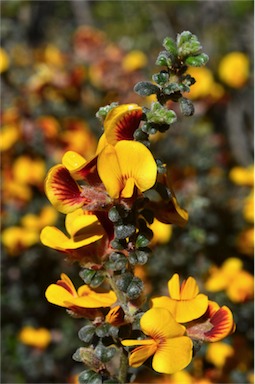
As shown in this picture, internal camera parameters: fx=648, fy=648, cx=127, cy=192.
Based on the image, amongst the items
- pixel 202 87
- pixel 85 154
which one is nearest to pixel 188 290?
pixel 85 154

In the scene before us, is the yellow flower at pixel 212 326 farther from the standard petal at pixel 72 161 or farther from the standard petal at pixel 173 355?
the standard petal at pixel 72 161

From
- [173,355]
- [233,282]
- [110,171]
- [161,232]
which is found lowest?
[233,282]

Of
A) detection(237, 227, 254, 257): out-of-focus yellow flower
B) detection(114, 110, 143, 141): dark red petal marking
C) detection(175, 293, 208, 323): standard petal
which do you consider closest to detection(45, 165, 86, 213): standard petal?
detection(114, 110, 143, 141): dark red petal marking

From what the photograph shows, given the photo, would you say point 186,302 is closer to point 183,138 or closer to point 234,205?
point 234,205

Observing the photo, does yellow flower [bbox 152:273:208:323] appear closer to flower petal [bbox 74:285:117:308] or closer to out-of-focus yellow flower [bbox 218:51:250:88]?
flower petal [bbox 74:285:117:308]

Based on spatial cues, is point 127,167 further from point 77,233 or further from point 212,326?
point 212,326
